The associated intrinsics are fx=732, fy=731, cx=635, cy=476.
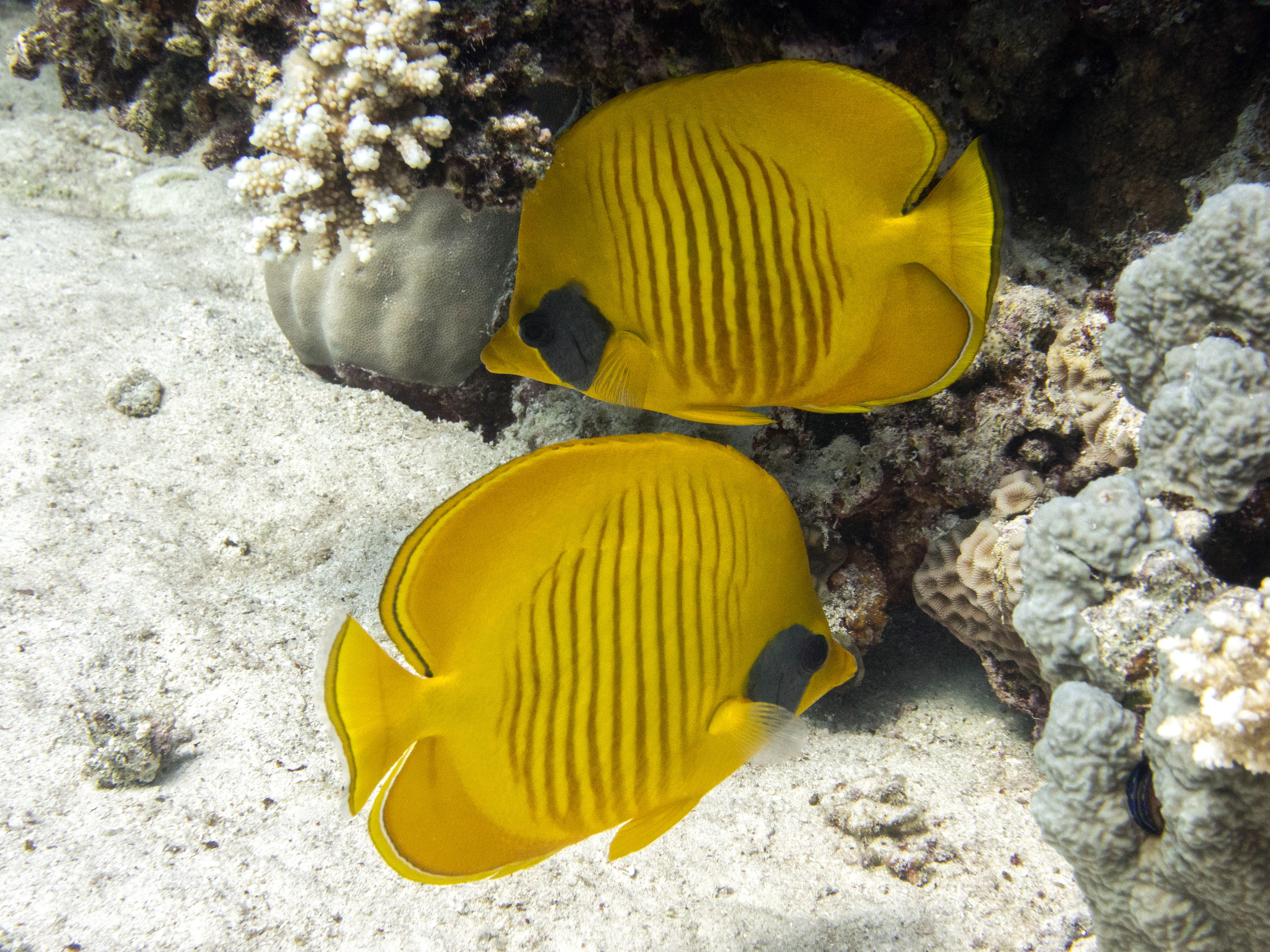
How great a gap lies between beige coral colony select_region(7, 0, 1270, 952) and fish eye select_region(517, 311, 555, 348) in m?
0.66

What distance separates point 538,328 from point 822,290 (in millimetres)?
565

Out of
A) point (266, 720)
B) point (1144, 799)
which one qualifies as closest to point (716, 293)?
point (1144, 799)

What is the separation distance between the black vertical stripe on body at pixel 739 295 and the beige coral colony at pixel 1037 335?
69cm

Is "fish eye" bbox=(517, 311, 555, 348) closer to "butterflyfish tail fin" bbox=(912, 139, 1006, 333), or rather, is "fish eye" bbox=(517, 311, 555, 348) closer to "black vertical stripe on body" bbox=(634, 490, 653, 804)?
"black vertical stripe on body" bbox=(634, 490, 653, 804)

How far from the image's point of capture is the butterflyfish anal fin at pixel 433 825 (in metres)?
1.12

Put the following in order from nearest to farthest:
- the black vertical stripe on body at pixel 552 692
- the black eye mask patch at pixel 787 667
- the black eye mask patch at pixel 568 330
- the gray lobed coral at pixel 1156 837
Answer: the black vertical stripe on body at pixel 552 692 < the black eye mask patch at pixel 787 667 < the gray lobed coral at pixel 1156 837 < the black eye mask patch at pixel 568 330

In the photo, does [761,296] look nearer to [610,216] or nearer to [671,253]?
[671,253]

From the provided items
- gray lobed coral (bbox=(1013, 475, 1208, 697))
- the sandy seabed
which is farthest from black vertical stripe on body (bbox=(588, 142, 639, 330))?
the sandy seabed

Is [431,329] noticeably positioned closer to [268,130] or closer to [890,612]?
[268,130]

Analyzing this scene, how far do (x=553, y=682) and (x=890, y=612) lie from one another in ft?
5.99

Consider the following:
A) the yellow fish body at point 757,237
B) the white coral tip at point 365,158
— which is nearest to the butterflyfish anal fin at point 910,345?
the yellow fish body at point 757,237

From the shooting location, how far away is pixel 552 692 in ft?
3.74

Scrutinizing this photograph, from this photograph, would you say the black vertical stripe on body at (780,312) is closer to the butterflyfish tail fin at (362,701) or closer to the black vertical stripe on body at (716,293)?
the black vertical stripe on body at (716,293)

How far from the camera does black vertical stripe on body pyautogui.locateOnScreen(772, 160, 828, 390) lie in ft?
4.58
